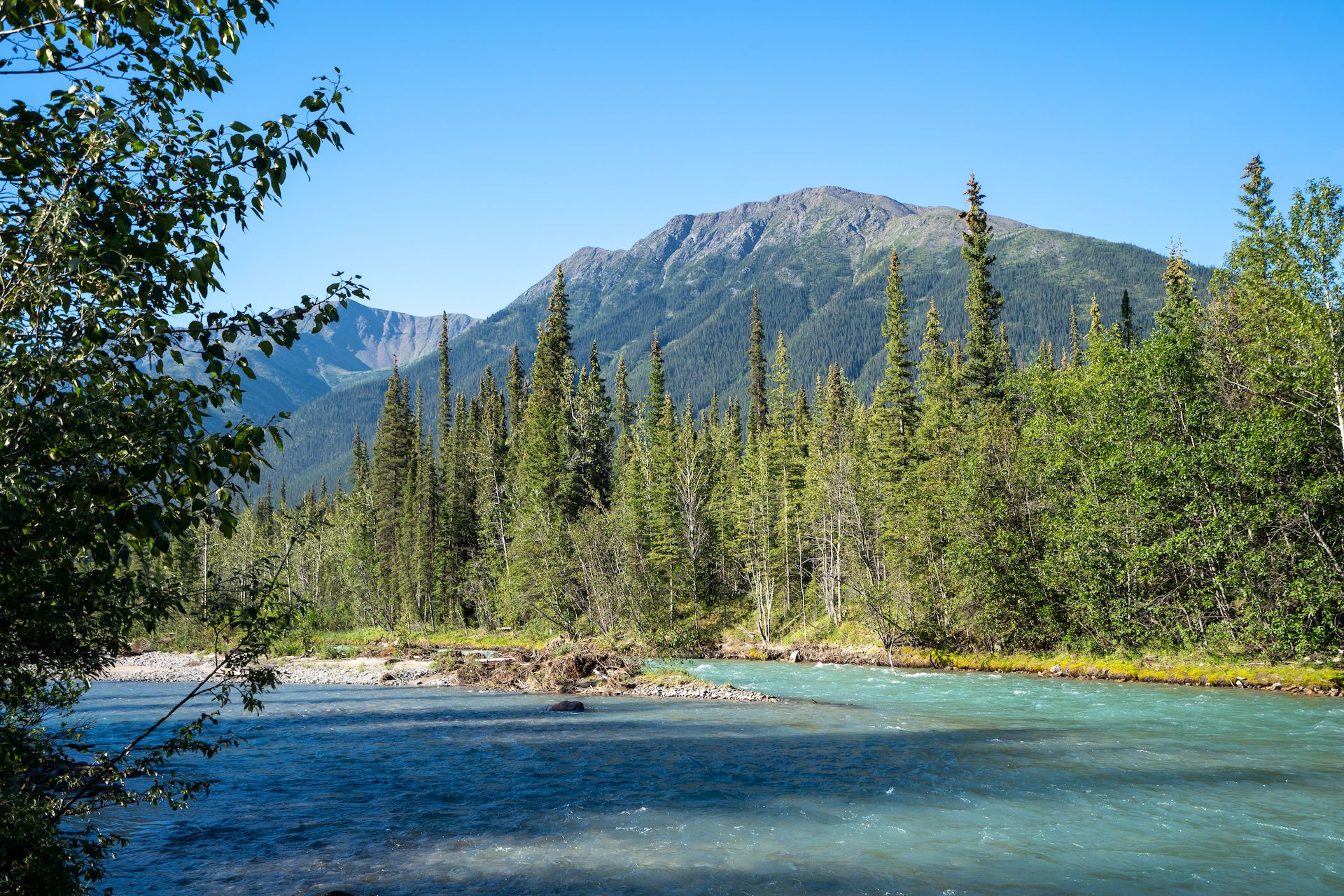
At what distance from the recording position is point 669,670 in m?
33.0

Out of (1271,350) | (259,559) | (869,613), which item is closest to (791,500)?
(869,613)

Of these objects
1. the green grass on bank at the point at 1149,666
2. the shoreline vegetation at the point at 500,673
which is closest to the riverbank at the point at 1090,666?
the green grass on bank at the point at 1149,666

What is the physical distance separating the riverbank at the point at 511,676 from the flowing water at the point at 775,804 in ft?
16.3

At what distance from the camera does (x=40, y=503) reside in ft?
13.0

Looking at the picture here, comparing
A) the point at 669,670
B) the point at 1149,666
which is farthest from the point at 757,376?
the point at 1149,666

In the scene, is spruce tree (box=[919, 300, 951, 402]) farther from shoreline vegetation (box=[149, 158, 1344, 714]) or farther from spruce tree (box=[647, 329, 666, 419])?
spruce tree (box=[647, 329, 666, 419])

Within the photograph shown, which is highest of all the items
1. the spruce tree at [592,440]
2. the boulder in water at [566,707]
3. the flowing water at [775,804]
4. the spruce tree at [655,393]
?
the spruce tree at [655,393]

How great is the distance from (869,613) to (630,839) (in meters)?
32.4

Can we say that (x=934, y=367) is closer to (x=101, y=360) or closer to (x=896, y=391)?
(x=896, y=391)

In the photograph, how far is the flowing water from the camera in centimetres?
1012

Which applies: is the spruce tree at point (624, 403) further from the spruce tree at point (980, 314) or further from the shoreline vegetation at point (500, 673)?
the shoreline vegetation at point (500, 673)

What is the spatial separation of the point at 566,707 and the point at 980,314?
3892cm

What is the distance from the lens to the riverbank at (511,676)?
2886cm

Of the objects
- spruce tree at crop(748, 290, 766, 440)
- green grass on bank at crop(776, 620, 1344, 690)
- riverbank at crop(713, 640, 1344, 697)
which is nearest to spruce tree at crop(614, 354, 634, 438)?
spruce tree at crop(748, 290, 766, 440)
